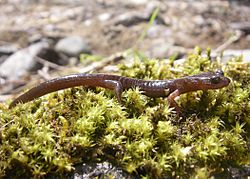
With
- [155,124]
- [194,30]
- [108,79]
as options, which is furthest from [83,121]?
[194,30]

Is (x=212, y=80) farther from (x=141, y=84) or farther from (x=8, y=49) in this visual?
(x=8, y=49)

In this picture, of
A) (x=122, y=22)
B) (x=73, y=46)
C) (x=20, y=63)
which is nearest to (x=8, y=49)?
(x=20, y=63)

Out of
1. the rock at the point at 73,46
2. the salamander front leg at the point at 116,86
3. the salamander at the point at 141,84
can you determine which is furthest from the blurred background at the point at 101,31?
the salamander front leg at the point at 116,86

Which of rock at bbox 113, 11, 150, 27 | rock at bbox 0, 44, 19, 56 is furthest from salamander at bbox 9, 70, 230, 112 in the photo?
rock at bbox 113, 11, 150, 27

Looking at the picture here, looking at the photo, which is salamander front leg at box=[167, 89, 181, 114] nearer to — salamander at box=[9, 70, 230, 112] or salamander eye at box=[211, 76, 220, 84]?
salamander at box=[9, 70, 230, 112]

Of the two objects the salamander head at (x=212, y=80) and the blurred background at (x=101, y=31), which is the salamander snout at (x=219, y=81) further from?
the blurred background at (x=101, y=31)

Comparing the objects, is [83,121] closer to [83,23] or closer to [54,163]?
[54,163]
